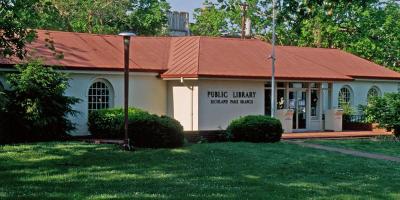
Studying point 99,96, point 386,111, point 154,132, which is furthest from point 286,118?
point 154,132

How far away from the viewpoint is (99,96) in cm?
2534

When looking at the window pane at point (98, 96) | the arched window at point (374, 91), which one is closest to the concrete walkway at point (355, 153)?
the window pane at point (98, 96)

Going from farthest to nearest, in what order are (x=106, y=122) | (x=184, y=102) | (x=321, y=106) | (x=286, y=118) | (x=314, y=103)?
1. (x=314, y=103)
2. (x=321, y=106)
3. (x=286, y=118)
4. (x=184, y=102)
5. (x=106, y=122)

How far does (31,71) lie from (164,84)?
7.39 meters

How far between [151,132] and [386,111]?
44.6ft

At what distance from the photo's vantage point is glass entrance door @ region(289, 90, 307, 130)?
97.0 feet

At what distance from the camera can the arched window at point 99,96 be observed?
2512cm

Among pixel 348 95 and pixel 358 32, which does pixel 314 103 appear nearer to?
pixel 348 95

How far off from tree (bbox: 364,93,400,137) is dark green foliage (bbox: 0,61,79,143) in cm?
1438

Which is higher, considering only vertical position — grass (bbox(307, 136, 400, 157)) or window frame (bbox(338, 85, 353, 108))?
window frame (bbox(338, 85, 353, 108))

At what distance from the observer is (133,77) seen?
85.0ft

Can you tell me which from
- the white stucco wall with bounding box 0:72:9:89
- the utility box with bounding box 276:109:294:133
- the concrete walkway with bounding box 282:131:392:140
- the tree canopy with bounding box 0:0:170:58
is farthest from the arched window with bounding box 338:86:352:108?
the white stucco wall with bounding box 0:72:9:89

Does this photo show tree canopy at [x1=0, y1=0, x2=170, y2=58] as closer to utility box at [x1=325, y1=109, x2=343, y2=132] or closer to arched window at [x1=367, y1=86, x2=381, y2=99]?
→ utility box at [x1=325, y1=109, x2=343, y2=132]

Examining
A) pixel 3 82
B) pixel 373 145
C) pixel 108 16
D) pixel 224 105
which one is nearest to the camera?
pixel 3 82
